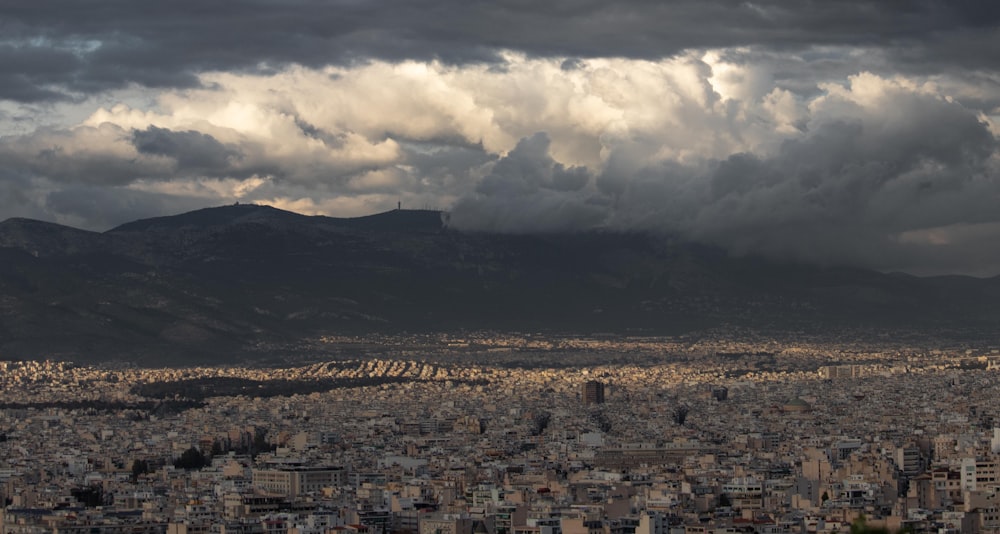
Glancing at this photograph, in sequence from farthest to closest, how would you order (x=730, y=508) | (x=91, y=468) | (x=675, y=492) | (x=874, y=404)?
(x=874, y=404) → (x=91, y=468) → (x=675, y=492) → (x=730, y=508)

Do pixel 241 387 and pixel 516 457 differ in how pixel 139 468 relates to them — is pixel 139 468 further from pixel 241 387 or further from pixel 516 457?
pixel 241 387

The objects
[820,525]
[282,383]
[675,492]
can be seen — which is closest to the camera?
[820,525]

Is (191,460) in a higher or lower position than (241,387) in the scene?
lower

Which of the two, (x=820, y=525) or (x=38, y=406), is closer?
(x=820, y=525)

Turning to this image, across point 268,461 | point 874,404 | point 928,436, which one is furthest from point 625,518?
point 874,404

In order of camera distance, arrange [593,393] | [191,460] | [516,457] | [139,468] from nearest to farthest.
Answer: [139,468] → [516,457] → [191,460] → [593,393]

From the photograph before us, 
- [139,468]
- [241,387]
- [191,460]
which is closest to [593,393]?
[241,387]

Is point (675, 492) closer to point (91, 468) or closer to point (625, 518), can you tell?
point (625, 518)
